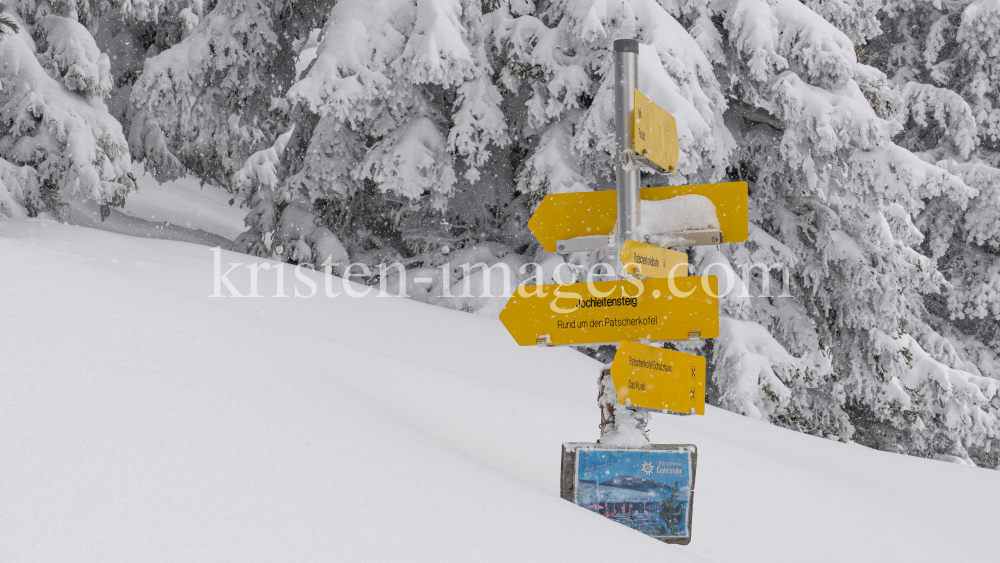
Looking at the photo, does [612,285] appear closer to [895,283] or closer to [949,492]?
[949,492]

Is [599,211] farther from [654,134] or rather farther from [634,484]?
[634,484]

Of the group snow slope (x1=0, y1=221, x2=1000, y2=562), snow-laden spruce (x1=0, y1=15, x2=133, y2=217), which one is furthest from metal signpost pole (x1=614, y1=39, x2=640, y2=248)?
snow-laden spruce (x1=0, y1=15, x2=133, y2=217)

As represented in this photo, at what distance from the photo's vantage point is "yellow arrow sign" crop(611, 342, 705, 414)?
8.93 ft

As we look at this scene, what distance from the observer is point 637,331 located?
9.29 ft

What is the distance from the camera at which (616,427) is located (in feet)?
9.48

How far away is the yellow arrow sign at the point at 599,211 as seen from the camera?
2902 mm

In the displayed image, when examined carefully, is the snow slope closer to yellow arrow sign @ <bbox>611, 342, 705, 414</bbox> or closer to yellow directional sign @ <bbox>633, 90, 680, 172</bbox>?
yellow arrow sign @ <bbox>611, 342, 705, 414</bbox>

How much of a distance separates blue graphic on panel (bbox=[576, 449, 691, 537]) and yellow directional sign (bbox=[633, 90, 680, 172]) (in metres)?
1.09

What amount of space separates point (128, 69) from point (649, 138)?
582 inches

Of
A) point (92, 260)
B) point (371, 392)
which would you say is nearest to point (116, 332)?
point (371, 392)

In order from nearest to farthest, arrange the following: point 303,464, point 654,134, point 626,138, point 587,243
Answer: point 303,464 → point 626,138 → point 654,134 → point 587,243

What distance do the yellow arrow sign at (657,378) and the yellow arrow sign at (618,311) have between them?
3.5 inches

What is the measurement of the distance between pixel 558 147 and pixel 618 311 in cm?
498

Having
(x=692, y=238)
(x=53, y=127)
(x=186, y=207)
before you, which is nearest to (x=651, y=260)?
(x=692, y=238)
